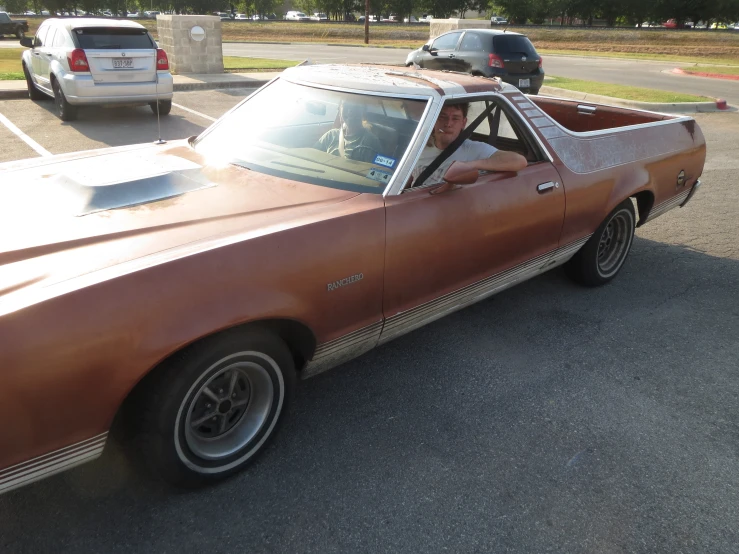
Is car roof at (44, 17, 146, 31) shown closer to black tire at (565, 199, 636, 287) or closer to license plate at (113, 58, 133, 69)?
license plate at (113, 58, 133, 69)

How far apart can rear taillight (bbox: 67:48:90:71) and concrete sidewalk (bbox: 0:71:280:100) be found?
9.48 ft

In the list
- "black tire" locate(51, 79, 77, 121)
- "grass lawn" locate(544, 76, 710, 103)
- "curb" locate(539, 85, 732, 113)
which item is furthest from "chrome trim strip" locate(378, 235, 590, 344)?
"grass lawn" locate(544, 76, 710, 103)

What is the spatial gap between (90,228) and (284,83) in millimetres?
1706

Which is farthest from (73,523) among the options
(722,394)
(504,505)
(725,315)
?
(725,315)

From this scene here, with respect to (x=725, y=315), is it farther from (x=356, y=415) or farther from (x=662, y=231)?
(x=356, y=415)

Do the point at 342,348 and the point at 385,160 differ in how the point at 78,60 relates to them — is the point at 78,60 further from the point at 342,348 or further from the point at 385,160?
the point at 342,348

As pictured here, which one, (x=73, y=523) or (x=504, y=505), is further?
(x=504, y=505)

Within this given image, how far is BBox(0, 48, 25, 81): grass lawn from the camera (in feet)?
41.0

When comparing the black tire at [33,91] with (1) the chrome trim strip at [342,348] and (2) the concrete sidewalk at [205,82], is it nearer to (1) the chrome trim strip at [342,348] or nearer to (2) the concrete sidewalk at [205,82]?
(2) the concrete sidewalk at [205,82]

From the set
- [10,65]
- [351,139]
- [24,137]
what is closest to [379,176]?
[351,139]

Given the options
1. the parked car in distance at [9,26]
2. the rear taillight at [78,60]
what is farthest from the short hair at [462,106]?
the parked car in distance at [9,26]

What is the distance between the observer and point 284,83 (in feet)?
11.8

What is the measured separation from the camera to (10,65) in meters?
15.4

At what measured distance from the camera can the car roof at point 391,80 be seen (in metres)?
3.19
